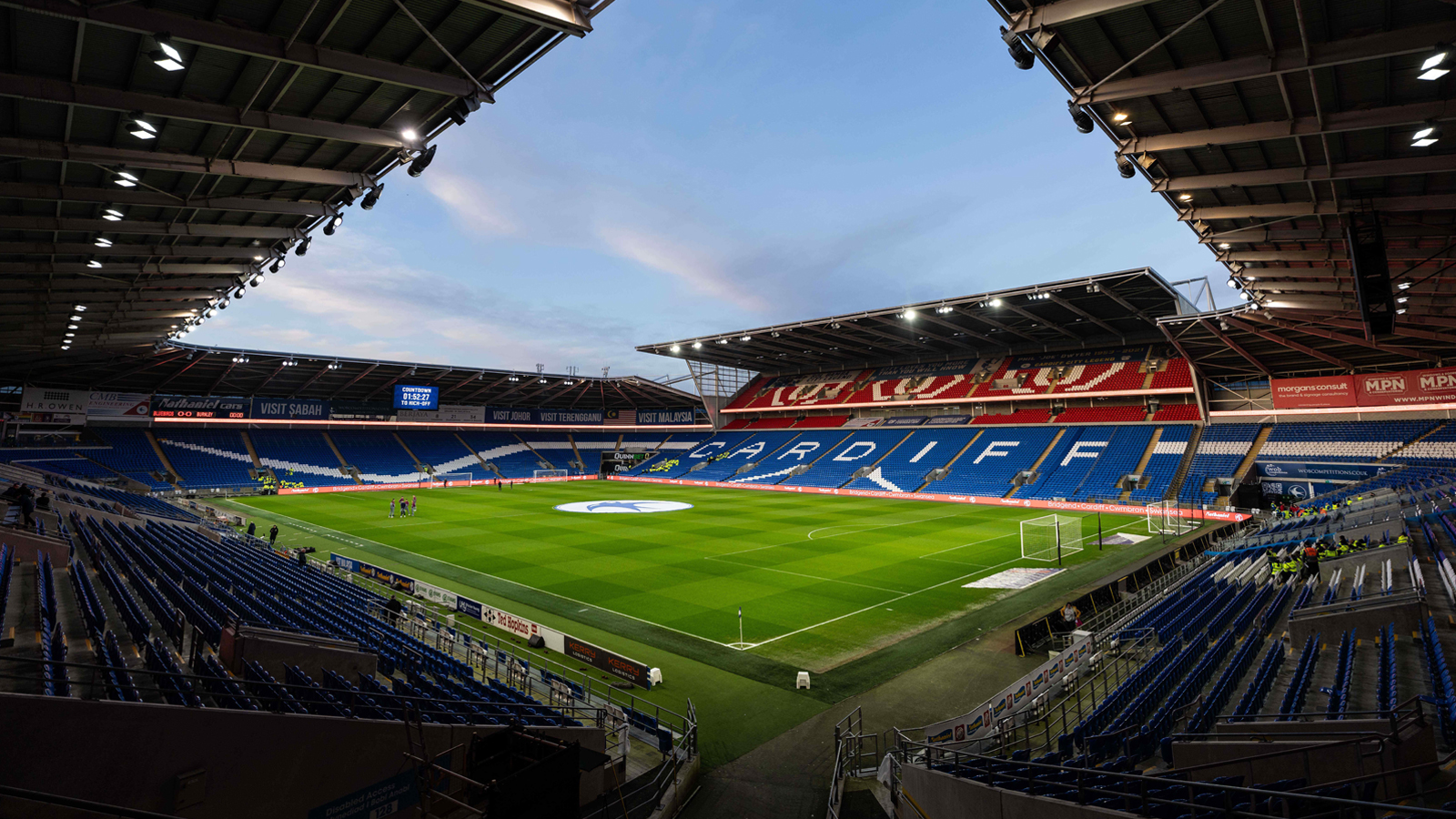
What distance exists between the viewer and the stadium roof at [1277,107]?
30.1ft

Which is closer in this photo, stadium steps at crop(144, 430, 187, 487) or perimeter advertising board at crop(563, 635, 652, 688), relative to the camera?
perimeter advertising board at crop(563, 635, 652, 688)

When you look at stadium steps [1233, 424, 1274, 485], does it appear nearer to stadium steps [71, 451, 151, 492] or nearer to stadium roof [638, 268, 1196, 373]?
stadium roof [638, 268, 1196, 373]

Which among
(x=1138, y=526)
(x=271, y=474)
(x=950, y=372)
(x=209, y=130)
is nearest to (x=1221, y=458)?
(x=1138, y=526)

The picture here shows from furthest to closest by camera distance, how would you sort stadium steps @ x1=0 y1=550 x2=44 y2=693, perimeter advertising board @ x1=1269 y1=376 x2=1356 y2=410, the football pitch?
1. perimeter advertising board @ x1=1269 y1=376 x2=1356 y2=410
2. the football pitch
3. stadium steps @ x1=0 y1=550 x2=44 y2=693

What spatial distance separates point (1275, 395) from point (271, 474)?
7263cm

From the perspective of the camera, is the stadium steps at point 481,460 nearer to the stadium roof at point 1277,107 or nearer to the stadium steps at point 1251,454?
the stadium steps at point 1251,454

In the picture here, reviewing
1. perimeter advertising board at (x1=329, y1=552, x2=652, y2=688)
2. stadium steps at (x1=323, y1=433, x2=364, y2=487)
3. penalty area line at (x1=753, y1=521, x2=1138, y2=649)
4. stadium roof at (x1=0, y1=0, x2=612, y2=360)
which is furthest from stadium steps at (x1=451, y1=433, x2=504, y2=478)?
penalty area line at (x1=753, y1=521, x2=1138, y2=649)

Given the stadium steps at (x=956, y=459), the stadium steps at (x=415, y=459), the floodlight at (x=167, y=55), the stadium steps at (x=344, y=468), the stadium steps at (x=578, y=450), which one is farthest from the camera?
the stadium steps at (x=578, y=450)

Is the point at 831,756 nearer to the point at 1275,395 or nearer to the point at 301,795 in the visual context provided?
the point at 301,795

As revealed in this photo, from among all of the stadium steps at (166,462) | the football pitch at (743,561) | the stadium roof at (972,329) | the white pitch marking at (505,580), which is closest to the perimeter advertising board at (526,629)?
the football pitch at (743,561)

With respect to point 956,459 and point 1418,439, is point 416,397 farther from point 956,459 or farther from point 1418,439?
point 1418,439

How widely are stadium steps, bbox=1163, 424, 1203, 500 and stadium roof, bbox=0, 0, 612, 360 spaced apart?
132 feet

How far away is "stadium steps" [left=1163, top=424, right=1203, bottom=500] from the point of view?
1460 inches

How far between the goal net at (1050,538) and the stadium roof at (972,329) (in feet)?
46.2
